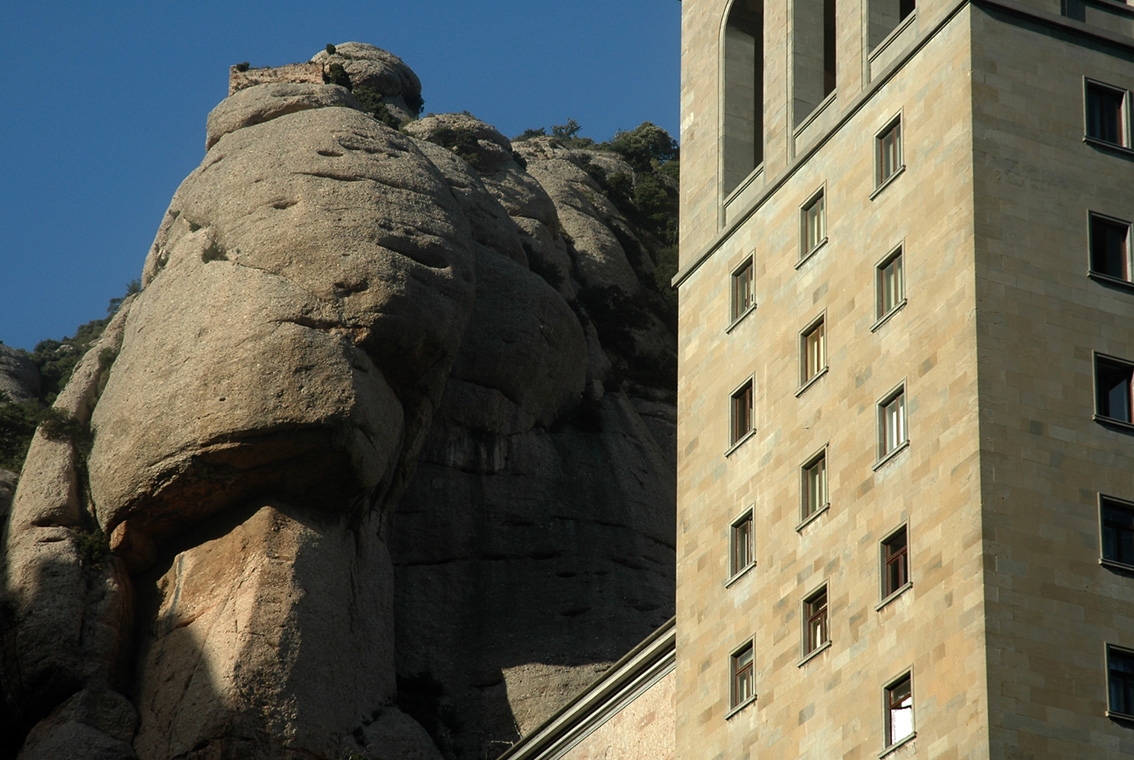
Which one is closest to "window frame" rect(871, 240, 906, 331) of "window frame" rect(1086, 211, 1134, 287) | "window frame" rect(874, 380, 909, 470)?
"window frame" rect(874, 380, 909, 470)

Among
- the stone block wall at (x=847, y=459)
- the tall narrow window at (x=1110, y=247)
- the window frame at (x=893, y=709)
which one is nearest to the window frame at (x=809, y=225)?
the stone block wall at (x=847, y=459)

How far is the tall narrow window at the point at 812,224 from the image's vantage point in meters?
39.7

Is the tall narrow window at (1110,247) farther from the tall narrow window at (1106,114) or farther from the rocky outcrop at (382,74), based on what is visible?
the rocky outcrop at (382,74)

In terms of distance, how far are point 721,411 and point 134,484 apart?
1040 inches

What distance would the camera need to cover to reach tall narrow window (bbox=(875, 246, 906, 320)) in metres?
36.2

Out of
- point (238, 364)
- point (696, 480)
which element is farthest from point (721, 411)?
point (238, 364)

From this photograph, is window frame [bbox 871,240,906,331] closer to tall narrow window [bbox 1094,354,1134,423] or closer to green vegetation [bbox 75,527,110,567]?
tall narrow window [bbox 1094,354,1134,423]

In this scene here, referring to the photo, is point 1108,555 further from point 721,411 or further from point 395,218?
point 395,218

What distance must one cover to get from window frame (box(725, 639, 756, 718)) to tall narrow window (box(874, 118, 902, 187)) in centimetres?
987

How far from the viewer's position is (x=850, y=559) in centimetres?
3528

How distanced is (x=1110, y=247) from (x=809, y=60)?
10299mm

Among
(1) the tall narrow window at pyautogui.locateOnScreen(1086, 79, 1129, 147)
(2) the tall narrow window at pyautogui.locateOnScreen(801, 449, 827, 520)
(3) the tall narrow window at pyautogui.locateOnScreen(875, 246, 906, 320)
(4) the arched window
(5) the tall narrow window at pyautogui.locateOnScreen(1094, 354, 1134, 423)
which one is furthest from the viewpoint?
(4) the arched window

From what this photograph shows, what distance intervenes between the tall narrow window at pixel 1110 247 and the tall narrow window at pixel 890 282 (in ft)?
11.9

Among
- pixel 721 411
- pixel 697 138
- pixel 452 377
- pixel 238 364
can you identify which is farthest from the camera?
pixel 452 377
